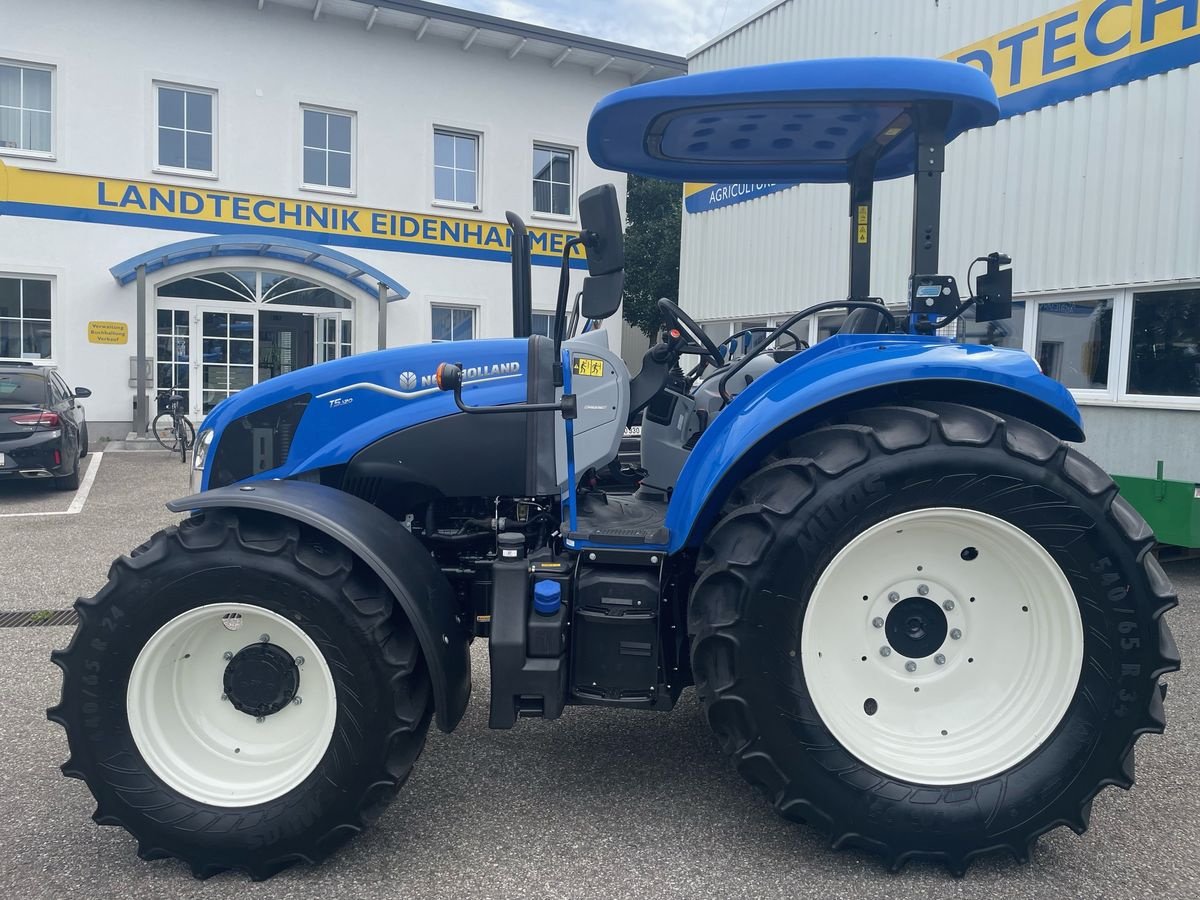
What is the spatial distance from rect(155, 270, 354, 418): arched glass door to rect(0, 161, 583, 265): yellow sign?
89 centimetres

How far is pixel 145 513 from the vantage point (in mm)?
8141

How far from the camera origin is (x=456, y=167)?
631 inches

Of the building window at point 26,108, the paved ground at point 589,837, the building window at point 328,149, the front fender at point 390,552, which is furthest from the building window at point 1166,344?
the building window at point 26,108

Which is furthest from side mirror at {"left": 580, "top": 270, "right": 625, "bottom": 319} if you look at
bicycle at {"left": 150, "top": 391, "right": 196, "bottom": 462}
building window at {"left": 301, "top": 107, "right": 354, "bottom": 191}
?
building window at {"left": 301, "top": 107, "right": 354, "bottom": 191}

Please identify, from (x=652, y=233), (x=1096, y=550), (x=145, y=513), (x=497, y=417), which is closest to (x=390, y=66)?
(x=652, y=233)

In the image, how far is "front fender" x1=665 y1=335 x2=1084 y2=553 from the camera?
7.97 ft

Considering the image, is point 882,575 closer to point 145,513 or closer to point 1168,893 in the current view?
point 1168,893

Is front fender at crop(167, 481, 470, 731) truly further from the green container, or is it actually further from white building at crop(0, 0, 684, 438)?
white building at crop(0, 0, 684, 438)

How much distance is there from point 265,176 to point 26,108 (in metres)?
3.37

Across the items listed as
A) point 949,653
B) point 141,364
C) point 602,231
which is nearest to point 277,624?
point 602,231

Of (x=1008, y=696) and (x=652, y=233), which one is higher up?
(x=652, y=233)

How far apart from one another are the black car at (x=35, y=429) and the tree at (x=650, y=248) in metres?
13.6

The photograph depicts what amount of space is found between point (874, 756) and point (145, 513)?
7.56 metres

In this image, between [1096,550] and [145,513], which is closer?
[1096,550]
